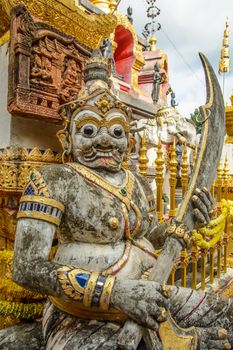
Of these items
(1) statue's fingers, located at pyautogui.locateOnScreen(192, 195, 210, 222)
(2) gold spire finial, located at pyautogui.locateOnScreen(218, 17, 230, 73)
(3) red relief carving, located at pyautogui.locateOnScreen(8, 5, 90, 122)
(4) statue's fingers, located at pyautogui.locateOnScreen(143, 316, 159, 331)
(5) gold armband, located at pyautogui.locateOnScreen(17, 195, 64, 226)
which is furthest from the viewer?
(2) gold spire finial, located at pyautogui.locateOnScreen(218, 17, 230, 73)

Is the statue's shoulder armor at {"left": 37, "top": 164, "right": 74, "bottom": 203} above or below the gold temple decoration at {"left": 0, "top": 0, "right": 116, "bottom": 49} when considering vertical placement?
below

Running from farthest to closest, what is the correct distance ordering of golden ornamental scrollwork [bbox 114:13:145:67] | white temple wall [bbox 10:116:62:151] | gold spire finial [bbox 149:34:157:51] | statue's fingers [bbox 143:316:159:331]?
gold spire finial [bbox 149:34:157:51] < golden ornamental scrollwork [bbox 114:13:145:67] < white temple wall [bbox 10:116:62:151] < statue's fingers [bbox 143:316:159:331]

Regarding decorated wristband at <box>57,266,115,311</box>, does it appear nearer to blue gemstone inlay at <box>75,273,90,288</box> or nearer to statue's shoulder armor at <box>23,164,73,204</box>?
blue gemstone inlay at <box>75,273,90,288</box>

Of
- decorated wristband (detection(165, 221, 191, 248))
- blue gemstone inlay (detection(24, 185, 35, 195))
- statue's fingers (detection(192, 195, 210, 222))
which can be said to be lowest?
decorated wristband (detection(165, 221, 191, 248))

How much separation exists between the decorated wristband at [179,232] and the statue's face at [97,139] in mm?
443

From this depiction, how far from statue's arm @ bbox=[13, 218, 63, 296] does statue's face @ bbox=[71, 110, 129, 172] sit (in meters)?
0.44

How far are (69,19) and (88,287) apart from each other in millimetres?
1919

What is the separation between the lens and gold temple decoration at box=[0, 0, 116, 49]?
2332mm

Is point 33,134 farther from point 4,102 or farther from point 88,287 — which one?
point 88,287

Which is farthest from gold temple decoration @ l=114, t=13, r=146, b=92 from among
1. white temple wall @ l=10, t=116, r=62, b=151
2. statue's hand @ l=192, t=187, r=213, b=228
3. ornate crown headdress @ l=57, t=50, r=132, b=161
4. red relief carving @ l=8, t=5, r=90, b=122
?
statue's hand @ l=192, t=187, r=213, b=228

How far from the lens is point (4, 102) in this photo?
239 centimetres

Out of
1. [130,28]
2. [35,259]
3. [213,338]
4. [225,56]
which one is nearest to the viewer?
[35,259]

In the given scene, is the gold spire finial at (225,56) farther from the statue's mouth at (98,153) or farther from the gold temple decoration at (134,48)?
the statue's mouth at (98,153)

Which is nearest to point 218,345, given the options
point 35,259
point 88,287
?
point 88,287
